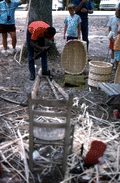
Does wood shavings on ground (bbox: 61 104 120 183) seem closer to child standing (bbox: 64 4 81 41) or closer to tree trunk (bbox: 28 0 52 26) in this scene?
child standing (bbox: 64 4 81 41)

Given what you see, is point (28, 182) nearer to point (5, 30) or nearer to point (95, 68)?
point (95, 68)

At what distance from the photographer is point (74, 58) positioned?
639 centimetres

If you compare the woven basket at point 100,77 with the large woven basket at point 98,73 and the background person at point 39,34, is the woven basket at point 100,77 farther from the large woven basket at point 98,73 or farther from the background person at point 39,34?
the background person at point 39,34

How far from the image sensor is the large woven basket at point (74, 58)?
6254mm

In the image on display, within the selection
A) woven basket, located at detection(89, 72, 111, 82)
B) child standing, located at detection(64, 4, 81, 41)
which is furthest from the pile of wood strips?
child standing, located at detection(64, 4, 81, 41)

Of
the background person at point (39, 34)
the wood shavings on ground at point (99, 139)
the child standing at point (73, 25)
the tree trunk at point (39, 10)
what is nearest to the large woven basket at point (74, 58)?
the child standing at point (73, 25)

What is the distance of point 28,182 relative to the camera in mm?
2629

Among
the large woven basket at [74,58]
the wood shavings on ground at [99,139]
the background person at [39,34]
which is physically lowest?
the wood shavings on ground at [99,139]

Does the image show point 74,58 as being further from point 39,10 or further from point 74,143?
point 74,143

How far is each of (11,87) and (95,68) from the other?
2173 mm

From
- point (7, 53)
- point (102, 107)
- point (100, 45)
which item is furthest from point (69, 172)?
point (100, 45)

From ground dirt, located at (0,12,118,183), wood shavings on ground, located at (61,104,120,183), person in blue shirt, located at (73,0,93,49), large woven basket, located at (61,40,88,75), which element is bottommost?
wood shavings on ground, located at (61,104,120,183)

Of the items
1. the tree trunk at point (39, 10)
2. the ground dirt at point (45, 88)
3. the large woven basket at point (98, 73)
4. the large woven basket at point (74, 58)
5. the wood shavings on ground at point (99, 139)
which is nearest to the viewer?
the wood shavings on ground at point (99, 139)

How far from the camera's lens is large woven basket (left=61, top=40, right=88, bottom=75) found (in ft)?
20.5
